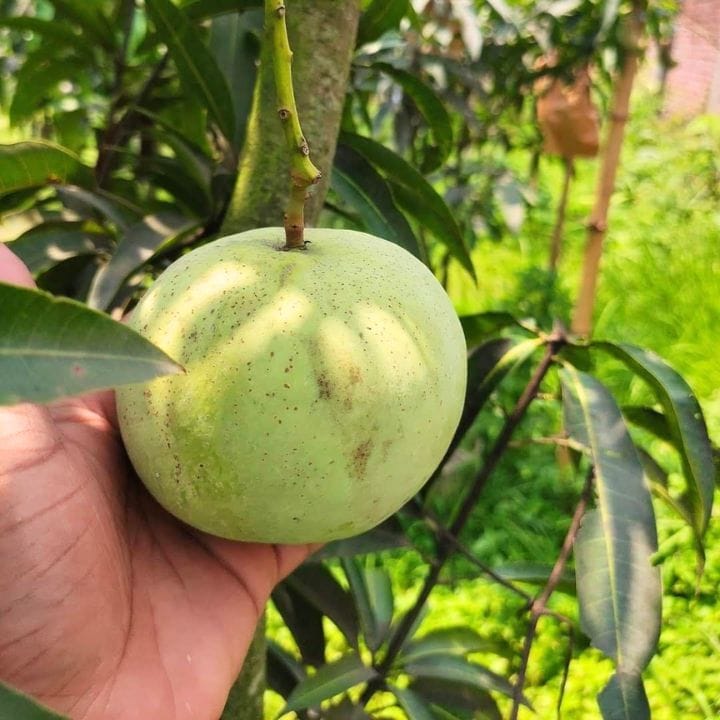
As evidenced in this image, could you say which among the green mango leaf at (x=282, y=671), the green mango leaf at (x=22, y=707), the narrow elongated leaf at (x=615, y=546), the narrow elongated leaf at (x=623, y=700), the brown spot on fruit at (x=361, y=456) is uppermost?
the brown spot on fruit at (x=361, y=456)

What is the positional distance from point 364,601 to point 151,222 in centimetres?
72

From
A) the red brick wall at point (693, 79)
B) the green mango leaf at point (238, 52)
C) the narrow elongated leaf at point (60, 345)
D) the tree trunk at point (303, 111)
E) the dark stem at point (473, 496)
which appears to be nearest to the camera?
the narrow elongated leaf at point (60, 345)

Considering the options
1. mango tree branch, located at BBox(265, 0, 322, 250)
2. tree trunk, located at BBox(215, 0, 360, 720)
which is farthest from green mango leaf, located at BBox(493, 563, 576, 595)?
mango tree branch, located at BBox(265, 0, 322, 250)

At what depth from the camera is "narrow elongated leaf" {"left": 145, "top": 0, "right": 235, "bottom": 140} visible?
1.03m

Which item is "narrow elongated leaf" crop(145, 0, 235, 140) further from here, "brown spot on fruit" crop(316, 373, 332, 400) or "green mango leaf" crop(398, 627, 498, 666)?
"green mango leaf" crop(398, 627, 498, 666)

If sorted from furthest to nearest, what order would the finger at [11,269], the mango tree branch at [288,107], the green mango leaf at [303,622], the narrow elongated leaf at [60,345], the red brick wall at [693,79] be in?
the red brick wall at [693,79], the green mango leaf at [303,622], the finger at [11,269], the mango tree branch at [288,107], the narrow elongated leaf at [60,345]

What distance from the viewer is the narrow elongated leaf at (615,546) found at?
89cm

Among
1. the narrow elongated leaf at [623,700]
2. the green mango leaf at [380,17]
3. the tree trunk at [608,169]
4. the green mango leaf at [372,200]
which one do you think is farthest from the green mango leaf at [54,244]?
the tree trunk at [608,169]

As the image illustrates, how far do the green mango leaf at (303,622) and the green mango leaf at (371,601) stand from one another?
71mm

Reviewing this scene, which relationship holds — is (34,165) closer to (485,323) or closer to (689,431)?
(485,323)

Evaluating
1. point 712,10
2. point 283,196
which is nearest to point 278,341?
point 283,196

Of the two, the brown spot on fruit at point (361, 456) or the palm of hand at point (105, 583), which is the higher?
the brown spot on fruit at point (361, 456)

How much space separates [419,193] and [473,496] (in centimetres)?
41

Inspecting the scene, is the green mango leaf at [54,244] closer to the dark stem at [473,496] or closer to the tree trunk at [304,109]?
the tree trunk at [304,109]
